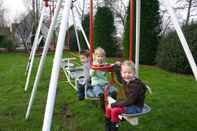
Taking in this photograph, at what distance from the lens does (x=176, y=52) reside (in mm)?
13547

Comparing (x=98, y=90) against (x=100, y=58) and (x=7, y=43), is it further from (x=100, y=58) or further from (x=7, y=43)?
(x=7, y=43)

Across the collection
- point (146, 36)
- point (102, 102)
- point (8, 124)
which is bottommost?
point (8, 124)

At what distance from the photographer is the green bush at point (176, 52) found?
13.1 meters

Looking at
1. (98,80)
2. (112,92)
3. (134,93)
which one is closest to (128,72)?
(134,93)

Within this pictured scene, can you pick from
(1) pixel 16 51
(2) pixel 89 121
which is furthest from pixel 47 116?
(1) pixel 16 51

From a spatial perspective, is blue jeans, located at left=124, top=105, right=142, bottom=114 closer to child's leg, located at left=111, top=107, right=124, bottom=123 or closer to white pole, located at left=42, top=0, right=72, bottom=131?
child's leg, located at left=111, top=107, right=124, bottom=123

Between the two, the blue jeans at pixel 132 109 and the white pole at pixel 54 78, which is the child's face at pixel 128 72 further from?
the white pole at pixel 54 78

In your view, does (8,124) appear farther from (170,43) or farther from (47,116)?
(170,43)

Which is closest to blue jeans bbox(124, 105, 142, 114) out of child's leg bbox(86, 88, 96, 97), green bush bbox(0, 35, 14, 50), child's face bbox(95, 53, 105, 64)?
child's leg bbox(86, 88, 96, 97)

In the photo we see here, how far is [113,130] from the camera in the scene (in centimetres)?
482

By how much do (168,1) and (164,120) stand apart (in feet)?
8.42

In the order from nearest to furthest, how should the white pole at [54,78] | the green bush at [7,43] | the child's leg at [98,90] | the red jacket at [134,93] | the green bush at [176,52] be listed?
1. the white pole at [54,78]
2. the red jacket at [134,93]
3. the child's leg at [98,90]
4. the green bush at [176,52]
5. the green bush at [7,43]

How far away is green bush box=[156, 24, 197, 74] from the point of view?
1306cm

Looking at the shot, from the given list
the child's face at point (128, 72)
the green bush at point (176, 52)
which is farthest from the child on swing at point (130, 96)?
the green bush at point (176, 52)
